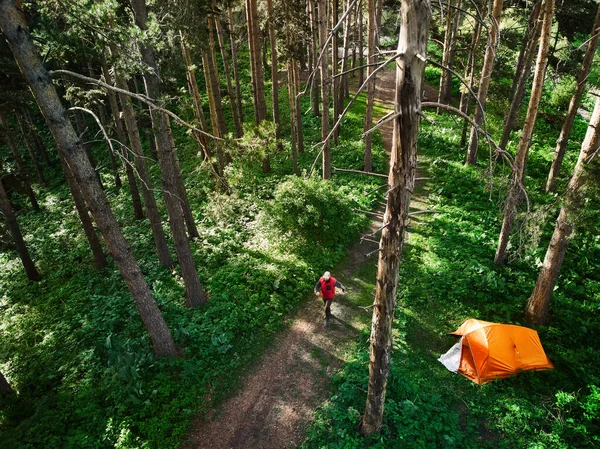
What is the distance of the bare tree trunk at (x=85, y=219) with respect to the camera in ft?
46.6

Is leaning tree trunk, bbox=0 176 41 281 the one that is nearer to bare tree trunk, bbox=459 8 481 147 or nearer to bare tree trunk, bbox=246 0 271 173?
bare tree trunk, bbox=246 0 271 173

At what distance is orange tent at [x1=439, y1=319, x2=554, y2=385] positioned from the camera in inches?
359

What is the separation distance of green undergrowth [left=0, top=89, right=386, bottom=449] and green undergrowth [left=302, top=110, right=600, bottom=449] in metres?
3.02

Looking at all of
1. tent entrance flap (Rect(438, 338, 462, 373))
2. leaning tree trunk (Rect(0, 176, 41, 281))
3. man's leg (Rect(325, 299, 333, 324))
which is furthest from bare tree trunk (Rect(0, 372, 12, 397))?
tent entrance flap (Rect(438, 338, 462, 373))

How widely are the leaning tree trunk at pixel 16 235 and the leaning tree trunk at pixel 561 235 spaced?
19771 mm

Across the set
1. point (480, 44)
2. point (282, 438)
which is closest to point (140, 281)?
point (282, 438)

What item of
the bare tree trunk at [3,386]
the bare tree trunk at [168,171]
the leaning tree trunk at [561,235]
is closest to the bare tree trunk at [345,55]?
the bare tree trunk at [168,171]

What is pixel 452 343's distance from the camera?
403 inches

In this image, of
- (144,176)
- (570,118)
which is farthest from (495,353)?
(570,118)

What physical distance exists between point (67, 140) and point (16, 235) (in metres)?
12.0

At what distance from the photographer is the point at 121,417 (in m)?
8.28

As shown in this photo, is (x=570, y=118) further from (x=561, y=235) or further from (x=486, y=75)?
(x=561, y=235)

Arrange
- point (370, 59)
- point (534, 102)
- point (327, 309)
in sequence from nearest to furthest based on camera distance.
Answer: point (534, 102)
point (327, 309)
point (370, 59)

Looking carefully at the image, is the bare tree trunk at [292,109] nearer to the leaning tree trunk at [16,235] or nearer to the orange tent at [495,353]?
the orange tent at [495,353]
